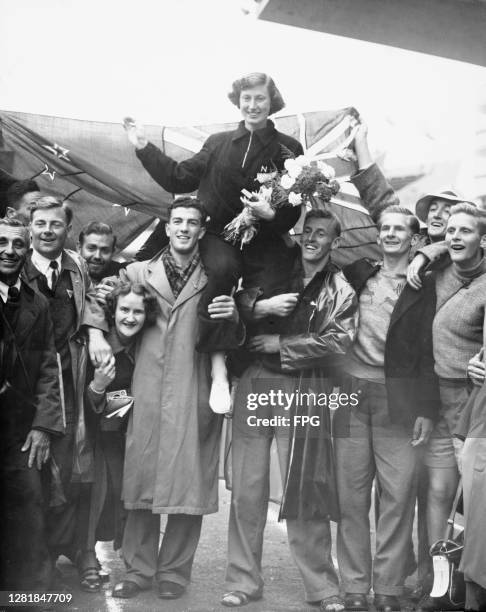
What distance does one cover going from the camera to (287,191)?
4.70 meters

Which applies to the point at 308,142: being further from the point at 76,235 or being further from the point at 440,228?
the point at 76,235

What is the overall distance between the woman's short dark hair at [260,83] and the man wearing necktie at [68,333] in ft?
3.87

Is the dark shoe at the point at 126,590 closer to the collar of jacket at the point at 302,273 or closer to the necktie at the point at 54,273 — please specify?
the necktie at the point at 54,273

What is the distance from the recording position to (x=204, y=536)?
4.81 m

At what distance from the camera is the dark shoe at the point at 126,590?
4.54m

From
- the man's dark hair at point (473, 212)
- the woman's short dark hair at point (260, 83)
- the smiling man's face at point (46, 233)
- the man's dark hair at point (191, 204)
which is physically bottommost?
the smiling man's face at point (46, 233)

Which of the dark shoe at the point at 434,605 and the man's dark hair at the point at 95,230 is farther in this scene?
the man's dark hair at the point at 95,230

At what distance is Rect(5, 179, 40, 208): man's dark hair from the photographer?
487 cm

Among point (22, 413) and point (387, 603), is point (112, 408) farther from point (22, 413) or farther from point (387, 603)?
point (387, 603)

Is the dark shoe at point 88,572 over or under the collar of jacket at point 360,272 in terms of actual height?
under

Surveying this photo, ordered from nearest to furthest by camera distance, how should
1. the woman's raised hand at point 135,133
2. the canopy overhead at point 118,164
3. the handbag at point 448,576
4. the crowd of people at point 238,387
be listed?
1. the handbag at point 448,576
2. the crowd of people at point 238,387
3. the woman's raised hand at point 135,133
4. the canopy overhead at point 118,164

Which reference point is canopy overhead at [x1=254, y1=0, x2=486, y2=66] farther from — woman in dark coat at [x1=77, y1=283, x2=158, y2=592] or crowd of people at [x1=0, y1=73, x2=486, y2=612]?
woman in dark coat at [x1=77, y1=283, x2=158, y2=592]

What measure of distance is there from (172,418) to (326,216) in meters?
1.38

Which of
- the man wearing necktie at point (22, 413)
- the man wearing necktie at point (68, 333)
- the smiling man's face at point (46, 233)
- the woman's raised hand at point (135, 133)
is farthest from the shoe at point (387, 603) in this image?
the woman's raised hand at point (135, 133)
